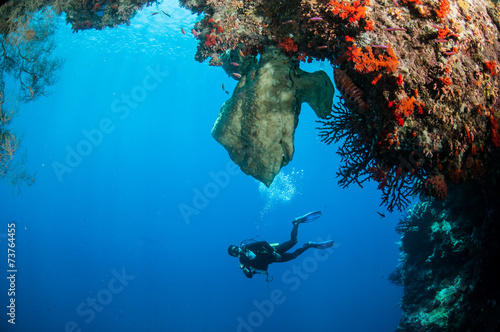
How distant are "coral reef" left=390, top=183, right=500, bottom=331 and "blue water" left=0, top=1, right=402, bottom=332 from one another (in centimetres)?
3563

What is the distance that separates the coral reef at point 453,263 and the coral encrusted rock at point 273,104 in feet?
10.6

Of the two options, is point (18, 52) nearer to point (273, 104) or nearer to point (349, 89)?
point (273, 104)

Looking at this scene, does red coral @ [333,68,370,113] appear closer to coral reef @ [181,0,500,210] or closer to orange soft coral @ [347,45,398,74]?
coral reef @ [181,0,500,210]

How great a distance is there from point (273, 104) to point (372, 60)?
7.17ft

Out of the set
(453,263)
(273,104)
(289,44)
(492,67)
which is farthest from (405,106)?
(453,263)

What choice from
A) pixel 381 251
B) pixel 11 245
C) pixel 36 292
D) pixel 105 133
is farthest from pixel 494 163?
pixel 105 133

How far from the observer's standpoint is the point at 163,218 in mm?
71000

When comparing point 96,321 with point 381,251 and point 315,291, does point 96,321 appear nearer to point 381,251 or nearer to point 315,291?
point 315,291

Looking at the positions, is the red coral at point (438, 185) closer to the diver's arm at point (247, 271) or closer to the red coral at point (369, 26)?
the red coral at point (369, 26)

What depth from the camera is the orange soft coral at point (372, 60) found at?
285 centimetres

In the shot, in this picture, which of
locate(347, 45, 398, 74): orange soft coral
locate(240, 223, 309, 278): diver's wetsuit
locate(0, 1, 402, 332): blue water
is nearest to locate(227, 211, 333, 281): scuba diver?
locate(240, 223, 309, 278): diver's wetsuit

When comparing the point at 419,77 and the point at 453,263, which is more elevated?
the point at 419,77

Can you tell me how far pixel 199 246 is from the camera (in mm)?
67000

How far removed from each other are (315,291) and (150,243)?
4442 centimetres
